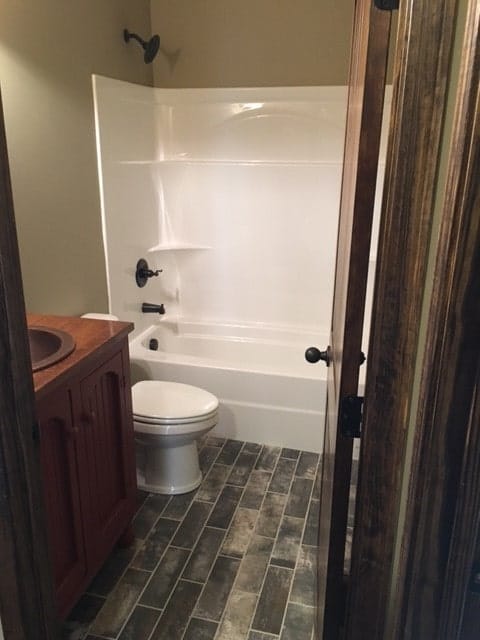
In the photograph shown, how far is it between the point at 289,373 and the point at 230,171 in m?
1.36

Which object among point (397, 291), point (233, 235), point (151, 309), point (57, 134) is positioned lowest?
point (151, 309)

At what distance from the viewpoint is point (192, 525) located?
2266mm

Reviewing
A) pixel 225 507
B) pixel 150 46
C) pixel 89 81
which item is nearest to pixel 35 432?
pixel 225 507

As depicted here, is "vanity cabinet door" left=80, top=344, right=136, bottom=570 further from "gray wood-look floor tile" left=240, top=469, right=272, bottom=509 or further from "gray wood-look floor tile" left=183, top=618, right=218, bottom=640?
"gray wood-look floor tile" left=240, top=469, right=272, bottom=509

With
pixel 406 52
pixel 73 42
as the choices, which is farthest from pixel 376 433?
pixel 73 42

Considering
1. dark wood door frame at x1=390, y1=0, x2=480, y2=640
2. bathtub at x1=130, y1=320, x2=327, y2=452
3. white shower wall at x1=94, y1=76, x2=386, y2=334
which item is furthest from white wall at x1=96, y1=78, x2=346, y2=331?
dark wood door frame at x1=390, y1=0, x2=480, y2=640

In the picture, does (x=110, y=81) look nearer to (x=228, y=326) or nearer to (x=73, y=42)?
(x=73, y=42)

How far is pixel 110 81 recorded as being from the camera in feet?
8.89

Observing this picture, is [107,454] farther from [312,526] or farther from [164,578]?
[312,526]

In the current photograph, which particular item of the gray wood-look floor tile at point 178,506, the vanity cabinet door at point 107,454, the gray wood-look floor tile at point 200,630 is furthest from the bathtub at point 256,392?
the gray wood-look floor tile at point 200,630

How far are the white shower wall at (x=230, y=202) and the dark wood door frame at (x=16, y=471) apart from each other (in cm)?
191

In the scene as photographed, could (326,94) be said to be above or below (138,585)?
above

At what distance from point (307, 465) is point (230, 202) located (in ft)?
5.50

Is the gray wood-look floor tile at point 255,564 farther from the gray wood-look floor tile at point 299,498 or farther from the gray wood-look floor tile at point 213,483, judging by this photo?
the gray wood-look floor tile at point 213,483
